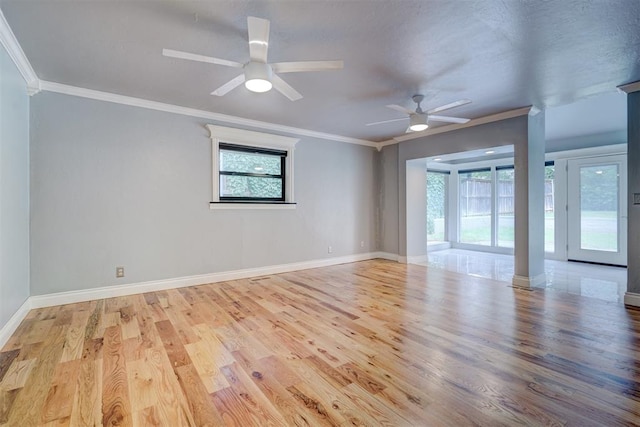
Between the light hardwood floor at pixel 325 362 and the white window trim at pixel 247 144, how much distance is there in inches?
59.6

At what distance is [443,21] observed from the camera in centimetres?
215

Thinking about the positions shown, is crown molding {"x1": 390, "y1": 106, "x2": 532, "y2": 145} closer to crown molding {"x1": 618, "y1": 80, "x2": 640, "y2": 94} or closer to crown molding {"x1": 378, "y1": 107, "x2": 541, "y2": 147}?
crown molding {"x1": 378, "y1": 107, "x2": 541, "y2": 147}

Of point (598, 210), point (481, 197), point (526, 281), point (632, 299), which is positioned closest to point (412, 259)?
point (526, 281)

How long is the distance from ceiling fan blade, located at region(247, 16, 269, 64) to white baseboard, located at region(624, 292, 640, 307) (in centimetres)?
451

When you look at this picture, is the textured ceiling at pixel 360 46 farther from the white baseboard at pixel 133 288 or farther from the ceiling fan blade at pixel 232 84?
the white baseboard at pixel 133 288

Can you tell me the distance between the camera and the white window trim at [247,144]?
169 inches

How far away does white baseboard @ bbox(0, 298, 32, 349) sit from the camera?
2391mm

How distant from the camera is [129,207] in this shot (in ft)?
12.2

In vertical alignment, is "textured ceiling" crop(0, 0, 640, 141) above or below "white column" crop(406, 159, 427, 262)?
above

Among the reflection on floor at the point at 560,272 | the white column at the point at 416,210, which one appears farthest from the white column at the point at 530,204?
the white column at the point at 416,210

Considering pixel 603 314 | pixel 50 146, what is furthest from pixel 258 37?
pixel 603 314

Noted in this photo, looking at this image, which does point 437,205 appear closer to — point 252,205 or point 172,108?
point 252,205

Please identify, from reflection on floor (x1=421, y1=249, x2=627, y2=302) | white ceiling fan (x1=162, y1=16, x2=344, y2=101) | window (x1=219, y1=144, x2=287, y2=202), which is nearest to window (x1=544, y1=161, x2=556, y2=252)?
reflection on floor (x1=421, y1=249, x2=627, y2=302)

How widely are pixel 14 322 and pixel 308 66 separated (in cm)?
340
